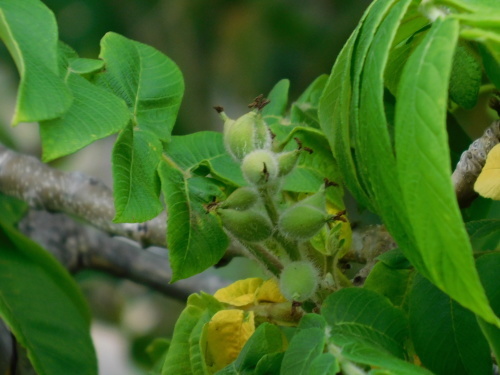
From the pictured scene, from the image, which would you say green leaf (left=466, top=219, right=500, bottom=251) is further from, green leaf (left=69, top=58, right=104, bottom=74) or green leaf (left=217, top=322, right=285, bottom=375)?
green leaf (left=69, top=58, right=104, bottom=74)

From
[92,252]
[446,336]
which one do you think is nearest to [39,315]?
[446,336]

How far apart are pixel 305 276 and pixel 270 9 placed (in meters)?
2.88

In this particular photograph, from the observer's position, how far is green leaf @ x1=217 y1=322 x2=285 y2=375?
65cm

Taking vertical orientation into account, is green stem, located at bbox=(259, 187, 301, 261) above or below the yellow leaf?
above

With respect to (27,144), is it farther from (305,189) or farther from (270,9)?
(305,189)

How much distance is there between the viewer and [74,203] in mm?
1274

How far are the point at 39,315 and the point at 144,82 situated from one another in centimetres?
30

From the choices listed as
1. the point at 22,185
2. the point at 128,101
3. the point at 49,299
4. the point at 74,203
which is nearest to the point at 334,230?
the point at 128,101

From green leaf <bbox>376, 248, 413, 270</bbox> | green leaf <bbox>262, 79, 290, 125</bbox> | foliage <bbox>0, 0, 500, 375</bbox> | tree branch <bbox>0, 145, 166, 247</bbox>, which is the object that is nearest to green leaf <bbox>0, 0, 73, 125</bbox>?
foliage <bbox>0, 0, 500, 375</bbox>

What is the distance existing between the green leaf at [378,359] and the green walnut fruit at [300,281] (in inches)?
3.5

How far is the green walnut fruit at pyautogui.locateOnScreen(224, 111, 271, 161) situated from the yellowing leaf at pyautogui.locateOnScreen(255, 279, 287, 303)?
0.46 ft

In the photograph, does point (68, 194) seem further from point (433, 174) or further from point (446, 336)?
point (433, 174)

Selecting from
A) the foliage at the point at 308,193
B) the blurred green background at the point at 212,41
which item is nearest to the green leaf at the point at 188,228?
the foliage at the point at 308,193

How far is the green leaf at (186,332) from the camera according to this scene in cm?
73
